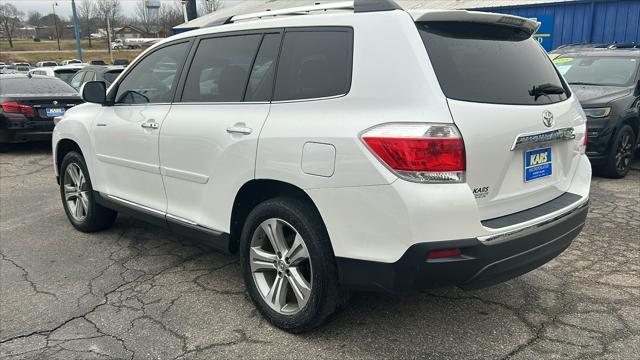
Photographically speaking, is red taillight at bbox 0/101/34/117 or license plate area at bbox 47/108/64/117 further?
license plate area at bbox 47/108/64/117

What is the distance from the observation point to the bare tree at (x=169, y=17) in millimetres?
51469

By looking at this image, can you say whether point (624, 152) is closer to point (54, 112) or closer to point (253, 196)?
point (253, 196)

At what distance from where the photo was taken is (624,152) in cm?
711

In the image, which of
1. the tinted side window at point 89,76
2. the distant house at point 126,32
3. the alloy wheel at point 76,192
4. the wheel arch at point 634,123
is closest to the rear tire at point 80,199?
the alloy wheel at point 76,192

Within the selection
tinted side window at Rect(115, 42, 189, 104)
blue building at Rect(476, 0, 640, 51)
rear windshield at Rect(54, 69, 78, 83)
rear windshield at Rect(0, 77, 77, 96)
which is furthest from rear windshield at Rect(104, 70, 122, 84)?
blue building at Rect(476, 0, 640, 51)

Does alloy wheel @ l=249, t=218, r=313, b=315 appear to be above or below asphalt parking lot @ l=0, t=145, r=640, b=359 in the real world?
above

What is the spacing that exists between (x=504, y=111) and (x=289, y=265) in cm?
143

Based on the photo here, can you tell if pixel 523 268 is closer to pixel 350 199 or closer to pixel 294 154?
pixel 350 199

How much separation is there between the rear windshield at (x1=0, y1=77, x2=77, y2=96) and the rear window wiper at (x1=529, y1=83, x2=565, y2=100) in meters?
8.85

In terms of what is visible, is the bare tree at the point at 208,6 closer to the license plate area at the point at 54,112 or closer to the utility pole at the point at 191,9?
the utility pole at the point at 191,9

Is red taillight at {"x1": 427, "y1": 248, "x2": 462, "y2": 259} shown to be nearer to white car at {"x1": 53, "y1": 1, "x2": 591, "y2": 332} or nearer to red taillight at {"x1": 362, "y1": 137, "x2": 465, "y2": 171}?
white car at {"x1": 53, "y1": 1, "x2": 591, "y2": 332}

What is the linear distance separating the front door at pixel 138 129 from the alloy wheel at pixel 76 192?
0.48 m

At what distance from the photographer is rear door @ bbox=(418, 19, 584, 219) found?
2.58m

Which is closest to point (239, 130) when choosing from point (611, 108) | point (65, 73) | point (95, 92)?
point (95, 92)
